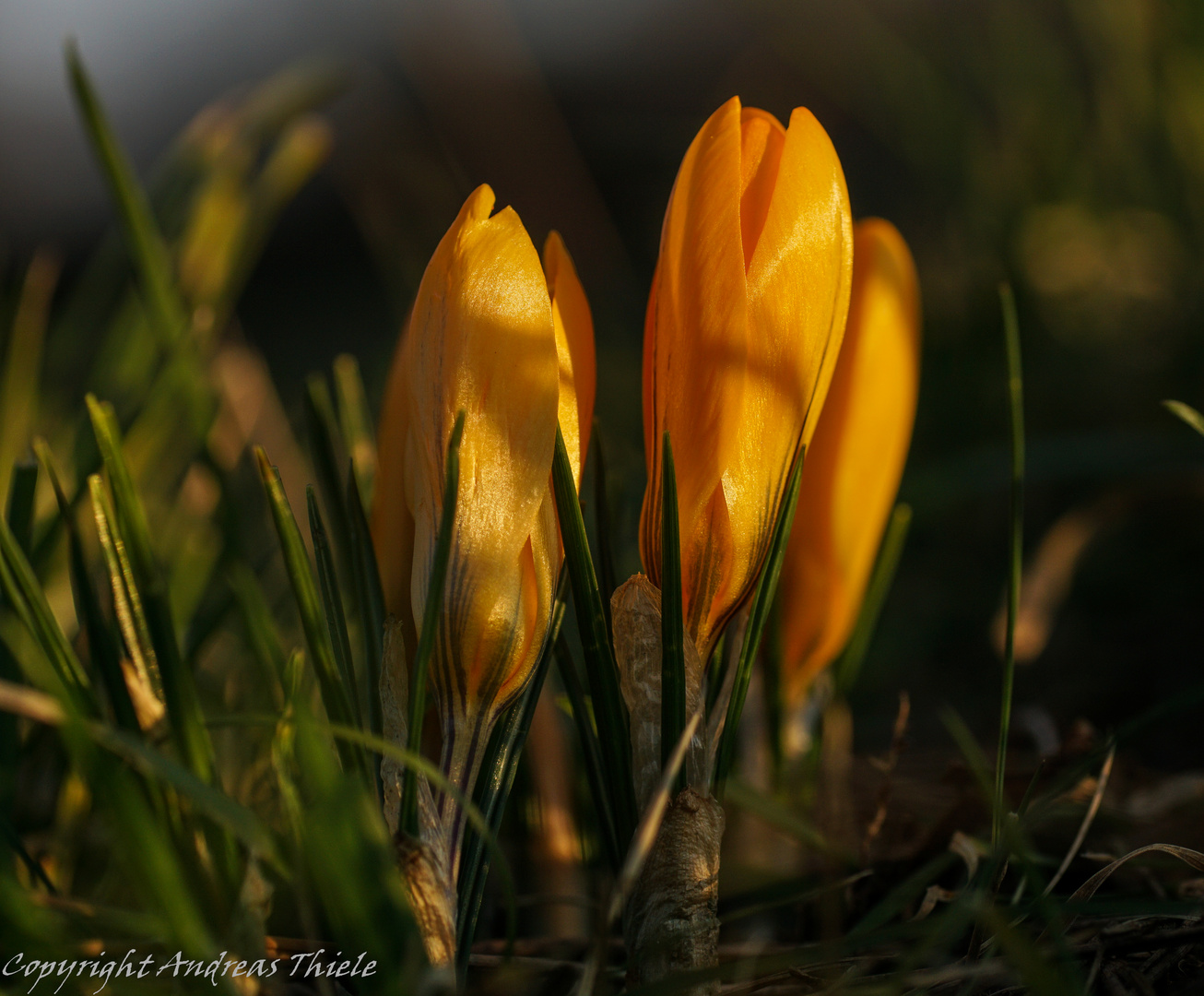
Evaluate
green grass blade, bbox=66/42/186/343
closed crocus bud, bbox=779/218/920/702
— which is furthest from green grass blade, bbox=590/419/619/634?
green grass blade, bbox=66/42/186/343

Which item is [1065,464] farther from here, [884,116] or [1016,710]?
[884,116]

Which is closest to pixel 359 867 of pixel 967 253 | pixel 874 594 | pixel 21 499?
pixel 21 499

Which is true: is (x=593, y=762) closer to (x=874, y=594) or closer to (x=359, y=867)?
(x=359, y=867)

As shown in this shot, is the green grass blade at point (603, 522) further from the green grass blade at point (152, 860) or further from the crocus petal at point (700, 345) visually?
the green grass blade at point (152, 860)

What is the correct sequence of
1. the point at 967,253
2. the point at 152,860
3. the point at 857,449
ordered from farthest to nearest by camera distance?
the point at 967,253 < the point at 857,449 < the point at 152,860

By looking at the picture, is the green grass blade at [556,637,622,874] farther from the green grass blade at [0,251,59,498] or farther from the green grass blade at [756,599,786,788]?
the green grass blade at [0,251,59,498]

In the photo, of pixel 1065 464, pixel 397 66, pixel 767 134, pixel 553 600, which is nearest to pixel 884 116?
pixel 1065 464

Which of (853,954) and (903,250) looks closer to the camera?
(853,954)
